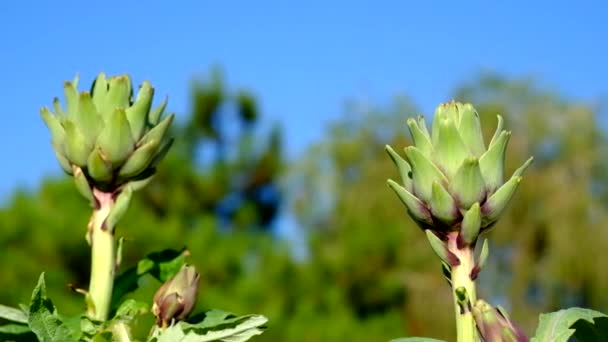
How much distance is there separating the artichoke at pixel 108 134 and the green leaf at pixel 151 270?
0.39 ft

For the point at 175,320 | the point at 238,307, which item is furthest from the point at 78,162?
the point at 238,307

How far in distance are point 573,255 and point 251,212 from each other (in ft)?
14.4

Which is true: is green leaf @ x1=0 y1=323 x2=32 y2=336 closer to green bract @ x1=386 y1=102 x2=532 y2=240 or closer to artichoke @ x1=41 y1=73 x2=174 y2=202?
artichoke @ x1=41 y1=73 x2=174 y2=202

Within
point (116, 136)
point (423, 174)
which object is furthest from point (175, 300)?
point (423, 174)

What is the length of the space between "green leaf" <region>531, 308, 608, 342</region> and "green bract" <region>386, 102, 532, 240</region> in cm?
9

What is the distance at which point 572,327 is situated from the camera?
0.86m

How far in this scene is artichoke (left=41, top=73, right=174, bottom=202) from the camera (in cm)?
95

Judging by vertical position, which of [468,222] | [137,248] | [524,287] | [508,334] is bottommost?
[508,334]

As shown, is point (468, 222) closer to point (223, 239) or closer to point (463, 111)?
point (463, 111)

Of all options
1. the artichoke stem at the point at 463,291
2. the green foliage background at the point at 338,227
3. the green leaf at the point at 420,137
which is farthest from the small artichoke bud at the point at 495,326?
the green foliage background at the point at 338,227

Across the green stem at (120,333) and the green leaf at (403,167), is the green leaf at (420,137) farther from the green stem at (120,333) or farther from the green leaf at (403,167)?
the green stem at (120,333)

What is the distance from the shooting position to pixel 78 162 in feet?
3.19

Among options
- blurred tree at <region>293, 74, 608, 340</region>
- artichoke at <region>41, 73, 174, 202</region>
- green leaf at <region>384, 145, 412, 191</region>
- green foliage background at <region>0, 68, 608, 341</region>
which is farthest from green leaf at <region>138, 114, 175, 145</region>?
blurred tree at <region>293, 74, 608, 340</region>

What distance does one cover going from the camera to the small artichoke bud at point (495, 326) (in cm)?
72
